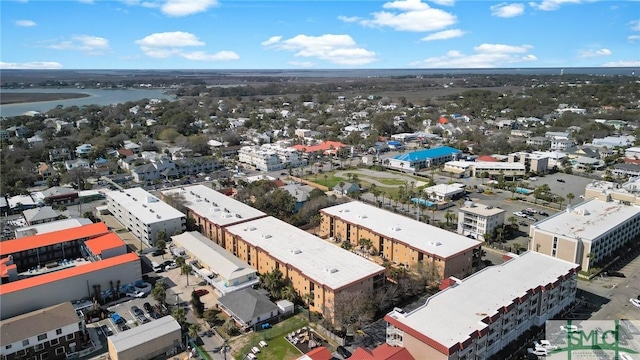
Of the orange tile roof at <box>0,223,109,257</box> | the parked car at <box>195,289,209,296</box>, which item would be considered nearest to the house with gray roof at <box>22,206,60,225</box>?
the orange tile roof at <box>0,223,109,257</box>

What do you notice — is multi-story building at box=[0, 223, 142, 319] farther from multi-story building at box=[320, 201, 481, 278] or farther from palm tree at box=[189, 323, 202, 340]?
multi-story building at box=[320, 201, 481, 278]

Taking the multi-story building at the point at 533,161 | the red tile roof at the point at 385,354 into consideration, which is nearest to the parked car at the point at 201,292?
the red tile roof at the point at 385,354

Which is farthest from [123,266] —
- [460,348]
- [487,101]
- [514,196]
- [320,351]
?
[487,101]

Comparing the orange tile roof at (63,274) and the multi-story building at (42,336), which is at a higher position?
the orange tile roof at (63,274)

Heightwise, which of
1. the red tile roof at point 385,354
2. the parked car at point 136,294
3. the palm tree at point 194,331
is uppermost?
the red tile roof at point 385,354

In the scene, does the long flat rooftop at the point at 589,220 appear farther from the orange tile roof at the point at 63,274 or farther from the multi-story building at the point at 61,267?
the multi-story building at the point at 61,267

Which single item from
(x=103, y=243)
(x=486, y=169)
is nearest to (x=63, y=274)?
(x=103, y=243)
